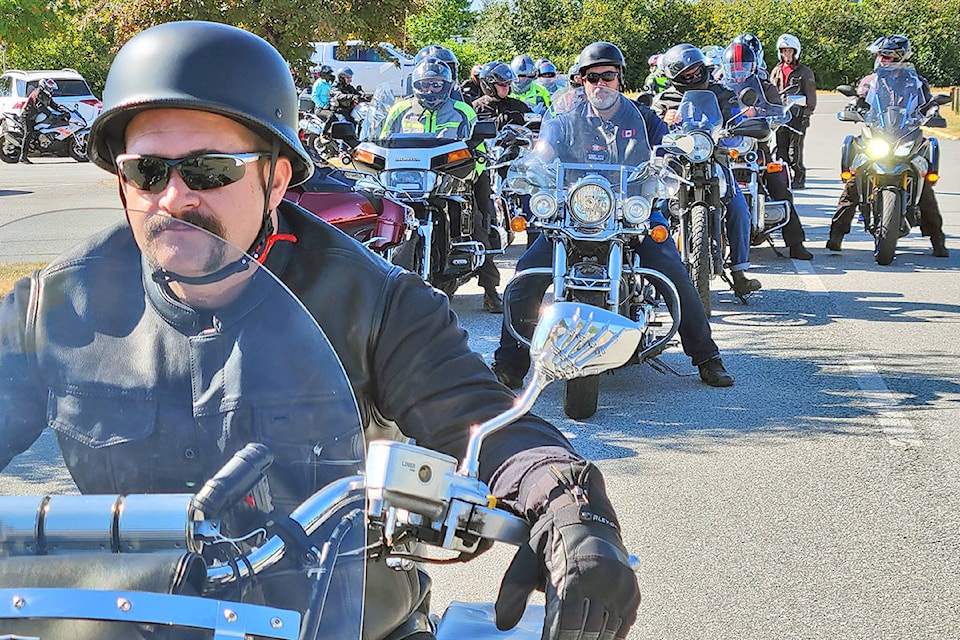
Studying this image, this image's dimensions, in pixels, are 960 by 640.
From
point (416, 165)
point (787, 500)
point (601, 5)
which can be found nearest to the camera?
point (787, 500)

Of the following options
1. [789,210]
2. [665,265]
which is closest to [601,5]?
[789,210]

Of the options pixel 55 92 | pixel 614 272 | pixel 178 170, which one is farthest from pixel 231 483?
pixel 55 92

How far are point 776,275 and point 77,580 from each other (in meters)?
9.69

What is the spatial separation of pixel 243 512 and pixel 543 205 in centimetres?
508

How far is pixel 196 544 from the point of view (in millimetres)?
1371

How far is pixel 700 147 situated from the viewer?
823cm

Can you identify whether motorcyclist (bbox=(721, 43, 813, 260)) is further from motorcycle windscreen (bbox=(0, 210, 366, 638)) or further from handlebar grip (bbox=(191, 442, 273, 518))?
handlebar grip (bbox=(191, 442, 273, 518))

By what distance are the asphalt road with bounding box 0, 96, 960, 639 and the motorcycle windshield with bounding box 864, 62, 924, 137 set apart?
2.53m

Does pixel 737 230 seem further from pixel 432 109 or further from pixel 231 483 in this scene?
pixel 231 483

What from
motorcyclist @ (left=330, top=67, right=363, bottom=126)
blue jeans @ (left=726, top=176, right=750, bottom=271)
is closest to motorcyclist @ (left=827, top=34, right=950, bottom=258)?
blue jeans @ (left=726, top=176, right=750, bottom=271)

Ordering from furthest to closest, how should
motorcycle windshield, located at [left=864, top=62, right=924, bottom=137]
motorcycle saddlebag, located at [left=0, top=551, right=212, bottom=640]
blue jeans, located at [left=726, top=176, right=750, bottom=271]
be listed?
motorcycle windshield, located at [left=864, top=62, right=924, bottom=137]
blue jeans, located at [left=726, top=176, right=750, bottom=271]
motorcycle saddlebag, located at [left=0, top=551, right=212, bottom=640]

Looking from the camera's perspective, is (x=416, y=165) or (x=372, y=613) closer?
(x=372, y=613)

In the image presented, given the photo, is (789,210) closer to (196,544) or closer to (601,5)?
(196,544)

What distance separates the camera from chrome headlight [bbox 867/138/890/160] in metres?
11.1
